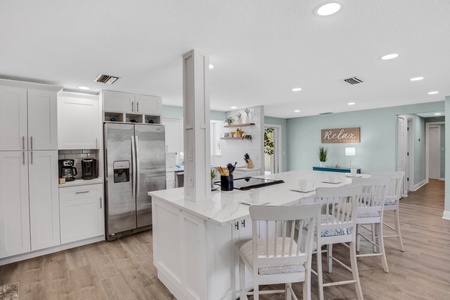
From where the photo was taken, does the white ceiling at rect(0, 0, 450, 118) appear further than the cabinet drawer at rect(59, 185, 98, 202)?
No

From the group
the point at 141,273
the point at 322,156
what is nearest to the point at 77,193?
the point at 141,273

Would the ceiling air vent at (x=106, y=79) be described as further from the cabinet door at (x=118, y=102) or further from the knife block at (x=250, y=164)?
the knife block at (x=250, y=164)

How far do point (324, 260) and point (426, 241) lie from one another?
1.72 meters

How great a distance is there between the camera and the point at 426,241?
337 cm

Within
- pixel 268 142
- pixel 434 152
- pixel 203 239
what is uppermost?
pixel 268 142

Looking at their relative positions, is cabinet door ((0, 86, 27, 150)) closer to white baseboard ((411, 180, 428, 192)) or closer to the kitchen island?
the kitchen island

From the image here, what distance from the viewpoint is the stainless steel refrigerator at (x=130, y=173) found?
3.62 m

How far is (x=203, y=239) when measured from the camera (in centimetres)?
182

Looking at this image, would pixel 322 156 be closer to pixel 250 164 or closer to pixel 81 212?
pixel 250 164

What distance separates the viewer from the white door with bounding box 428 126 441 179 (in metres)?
8.30

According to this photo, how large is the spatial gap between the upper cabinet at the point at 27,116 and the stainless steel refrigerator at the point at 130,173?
0.70 m

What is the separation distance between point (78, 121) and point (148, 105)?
3.56 ft

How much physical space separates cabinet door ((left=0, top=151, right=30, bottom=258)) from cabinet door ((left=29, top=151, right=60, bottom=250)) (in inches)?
2.4

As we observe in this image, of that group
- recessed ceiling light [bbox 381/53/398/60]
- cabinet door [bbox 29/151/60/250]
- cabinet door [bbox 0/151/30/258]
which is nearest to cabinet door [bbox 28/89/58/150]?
cabinet door [bbox 29/151/60/250]
